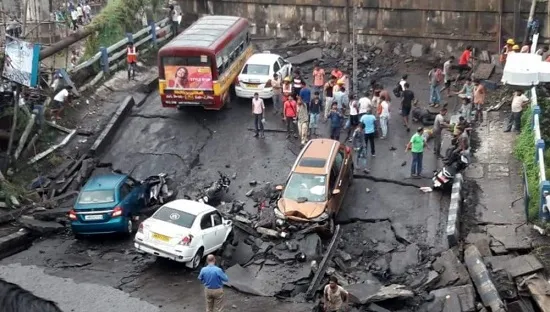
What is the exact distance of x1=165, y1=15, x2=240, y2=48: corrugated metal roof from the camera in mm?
25812

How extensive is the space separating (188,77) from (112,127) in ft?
10.5

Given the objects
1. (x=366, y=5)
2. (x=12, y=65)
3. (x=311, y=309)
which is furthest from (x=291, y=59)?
(x=311, y=309)

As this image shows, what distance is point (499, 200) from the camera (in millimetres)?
20062

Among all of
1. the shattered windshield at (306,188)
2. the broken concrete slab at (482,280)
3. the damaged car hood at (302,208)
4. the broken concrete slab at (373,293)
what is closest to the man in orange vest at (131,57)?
the shattered windshield at (306,188)

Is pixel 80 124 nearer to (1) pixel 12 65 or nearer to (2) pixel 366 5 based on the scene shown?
(1) pixel 12 65

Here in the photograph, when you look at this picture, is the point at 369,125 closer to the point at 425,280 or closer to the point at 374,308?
the point at 425,280

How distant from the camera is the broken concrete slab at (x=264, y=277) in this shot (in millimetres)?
16719

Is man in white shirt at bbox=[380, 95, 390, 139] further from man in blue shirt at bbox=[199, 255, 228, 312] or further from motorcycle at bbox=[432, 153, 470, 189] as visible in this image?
man in blue shirt at bbox=[199, 255, 228, 312]

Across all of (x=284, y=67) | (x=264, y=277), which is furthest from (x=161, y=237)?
(x=284, y=67)

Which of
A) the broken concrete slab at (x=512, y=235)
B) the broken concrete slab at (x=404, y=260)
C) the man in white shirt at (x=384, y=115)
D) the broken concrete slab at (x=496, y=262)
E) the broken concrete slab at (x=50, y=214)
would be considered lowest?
the broken concrete slab at (x=404, y=260)

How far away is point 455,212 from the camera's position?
Answer: 19.2 metres

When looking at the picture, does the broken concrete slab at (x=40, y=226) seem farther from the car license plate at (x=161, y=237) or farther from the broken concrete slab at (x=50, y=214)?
the car license plate at (x=161, y=237)

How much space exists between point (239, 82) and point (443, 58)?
9426 millimetres

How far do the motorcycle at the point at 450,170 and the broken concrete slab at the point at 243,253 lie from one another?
19.2 ft
